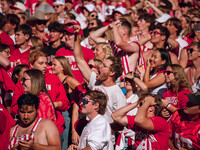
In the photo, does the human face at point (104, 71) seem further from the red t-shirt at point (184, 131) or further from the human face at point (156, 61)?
the human face at point (156, 61)

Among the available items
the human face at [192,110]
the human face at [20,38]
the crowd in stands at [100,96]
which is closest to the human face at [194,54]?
the crowd in stands at [100,96]

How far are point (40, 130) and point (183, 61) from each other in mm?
4619

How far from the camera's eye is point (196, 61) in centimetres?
801

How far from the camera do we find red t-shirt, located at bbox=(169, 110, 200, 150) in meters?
5.56

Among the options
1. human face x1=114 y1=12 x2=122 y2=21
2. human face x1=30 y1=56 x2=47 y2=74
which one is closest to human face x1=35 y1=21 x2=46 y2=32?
human face x1=114 y1=12 x2=122 y2=21

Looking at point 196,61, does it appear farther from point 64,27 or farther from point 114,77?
point 64,27

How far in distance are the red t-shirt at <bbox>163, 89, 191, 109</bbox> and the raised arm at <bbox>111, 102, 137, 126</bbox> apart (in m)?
1.02

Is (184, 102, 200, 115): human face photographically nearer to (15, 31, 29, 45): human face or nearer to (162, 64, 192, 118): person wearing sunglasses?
(162, 64, 192, 118): person wearing sunglasses

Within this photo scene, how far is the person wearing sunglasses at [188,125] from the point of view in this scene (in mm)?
5508

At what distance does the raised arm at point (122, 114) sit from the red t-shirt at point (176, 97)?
1015mm

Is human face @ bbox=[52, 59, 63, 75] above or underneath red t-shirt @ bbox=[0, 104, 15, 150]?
above

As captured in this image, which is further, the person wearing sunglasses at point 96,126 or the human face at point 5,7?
the human face at point 5,7

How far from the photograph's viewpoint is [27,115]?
4.98 metres

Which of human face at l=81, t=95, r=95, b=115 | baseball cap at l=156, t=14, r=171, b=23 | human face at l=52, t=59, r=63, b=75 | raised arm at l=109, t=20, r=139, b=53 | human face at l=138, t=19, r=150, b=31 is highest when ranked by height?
baseball cap at l=156, t=14, r=171, b=23
